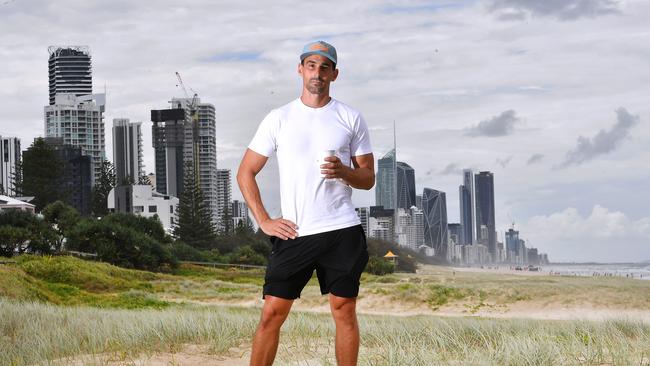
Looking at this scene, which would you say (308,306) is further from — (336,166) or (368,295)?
(336,166)

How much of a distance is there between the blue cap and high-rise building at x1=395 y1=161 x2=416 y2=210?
5752 inches

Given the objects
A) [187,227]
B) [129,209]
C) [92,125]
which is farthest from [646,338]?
[92,125]

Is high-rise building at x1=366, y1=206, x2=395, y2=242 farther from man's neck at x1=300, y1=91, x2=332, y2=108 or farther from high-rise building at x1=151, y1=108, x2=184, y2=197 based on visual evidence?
man's neck at x1=300, y1=91, x2=332, y2=108

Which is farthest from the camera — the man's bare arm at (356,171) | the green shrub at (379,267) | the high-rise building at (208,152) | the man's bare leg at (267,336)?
the high-rise building at (208,152)

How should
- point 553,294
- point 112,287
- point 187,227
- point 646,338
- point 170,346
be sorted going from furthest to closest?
1. point 187,227
2. point 112,287
3. point 553,294
4. point 646,338
5. point 170,346

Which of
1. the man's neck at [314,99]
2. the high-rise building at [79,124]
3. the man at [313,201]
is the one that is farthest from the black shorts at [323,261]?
the high-rise building at [79,124]

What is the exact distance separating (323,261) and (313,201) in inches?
13.0

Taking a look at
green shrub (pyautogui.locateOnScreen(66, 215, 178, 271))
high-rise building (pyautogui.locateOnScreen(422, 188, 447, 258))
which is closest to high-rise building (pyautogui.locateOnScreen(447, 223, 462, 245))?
high-rise building (pyautogui.locateOnScreen(422, 188, 447, 258))

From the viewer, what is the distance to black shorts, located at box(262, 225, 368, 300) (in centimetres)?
522

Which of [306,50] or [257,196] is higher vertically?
[306,50]

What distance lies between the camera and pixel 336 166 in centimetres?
510

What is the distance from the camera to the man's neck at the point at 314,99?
5352mm

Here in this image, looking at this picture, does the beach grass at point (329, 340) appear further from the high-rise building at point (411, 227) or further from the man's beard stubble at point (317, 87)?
the high-rise building at point (411, 227)

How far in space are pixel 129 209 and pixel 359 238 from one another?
82585 mm
